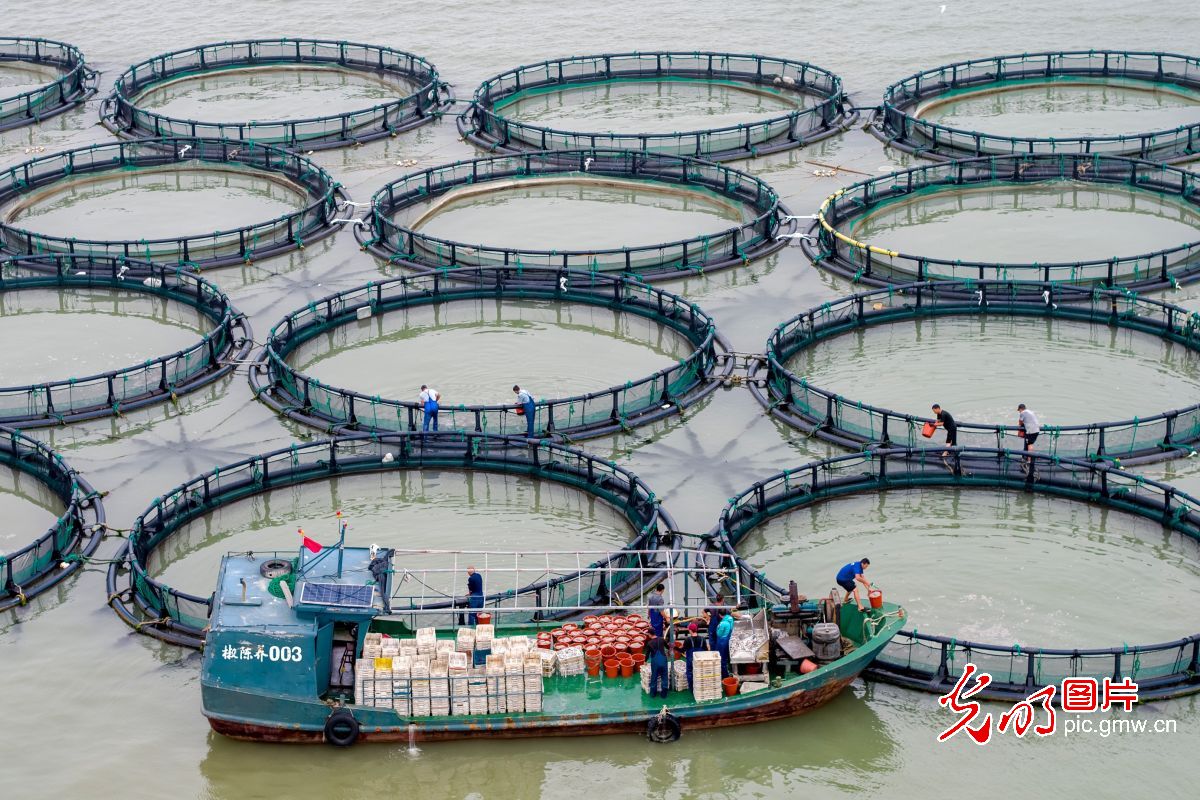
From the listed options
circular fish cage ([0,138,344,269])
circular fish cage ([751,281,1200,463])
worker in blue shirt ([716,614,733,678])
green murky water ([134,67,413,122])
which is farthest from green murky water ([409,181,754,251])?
worker in blue shirt ([716,614,733,678])

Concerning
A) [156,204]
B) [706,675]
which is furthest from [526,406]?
[156,204]

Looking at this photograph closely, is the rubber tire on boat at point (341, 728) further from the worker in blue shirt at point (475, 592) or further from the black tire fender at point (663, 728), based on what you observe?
the black tire fender at point (663, 728)

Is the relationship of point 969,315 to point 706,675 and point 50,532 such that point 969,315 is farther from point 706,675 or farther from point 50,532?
point 50,532

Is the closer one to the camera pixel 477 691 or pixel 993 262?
pixel 477 691

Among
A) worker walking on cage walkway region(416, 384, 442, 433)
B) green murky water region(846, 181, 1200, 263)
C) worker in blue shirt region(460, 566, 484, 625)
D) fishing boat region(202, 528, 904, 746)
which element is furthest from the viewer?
green murky water region(846, 181, 1200, 263)

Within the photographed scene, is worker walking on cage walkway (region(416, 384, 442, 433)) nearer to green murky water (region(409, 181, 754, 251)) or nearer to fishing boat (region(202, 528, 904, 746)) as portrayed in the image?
fishing boat (region(202, 528, 904, 746))
